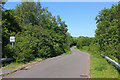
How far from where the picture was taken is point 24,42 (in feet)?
49.6

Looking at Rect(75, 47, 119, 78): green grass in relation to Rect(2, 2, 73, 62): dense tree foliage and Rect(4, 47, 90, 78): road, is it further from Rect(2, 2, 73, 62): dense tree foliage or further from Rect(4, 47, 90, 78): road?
Rect(2, 2, 73, 62): dense tree foliage

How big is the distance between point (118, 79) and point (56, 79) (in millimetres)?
3092

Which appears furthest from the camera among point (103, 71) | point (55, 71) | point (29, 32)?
point (29, 32)

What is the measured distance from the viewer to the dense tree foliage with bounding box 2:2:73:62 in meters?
14.4

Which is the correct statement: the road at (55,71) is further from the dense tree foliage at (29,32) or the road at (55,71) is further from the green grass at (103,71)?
the dense tree foliage at (29,32)

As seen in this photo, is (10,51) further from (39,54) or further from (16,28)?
(39,54)

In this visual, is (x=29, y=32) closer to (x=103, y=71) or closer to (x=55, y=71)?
(x=55, y=71)

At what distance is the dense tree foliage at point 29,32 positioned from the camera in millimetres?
14450

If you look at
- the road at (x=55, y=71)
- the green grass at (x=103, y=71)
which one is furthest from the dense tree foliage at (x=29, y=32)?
the green grass at (x=103, y=71)

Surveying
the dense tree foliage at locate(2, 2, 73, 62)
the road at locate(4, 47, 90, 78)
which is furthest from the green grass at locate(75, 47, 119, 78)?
the dense tree foliage at locate(2, 2, 73, 62)

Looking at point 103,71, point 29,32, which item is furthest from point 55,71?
point 29,32

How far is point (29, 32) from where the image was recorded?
2052 cm

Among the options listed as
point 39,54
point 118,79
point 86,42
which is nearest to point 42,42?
point 39,54

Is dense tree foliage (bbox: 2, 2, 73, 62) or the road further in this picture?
dense tree foliage (bbox: 2, 2, 73, 62)
